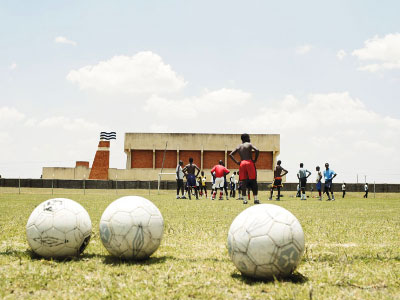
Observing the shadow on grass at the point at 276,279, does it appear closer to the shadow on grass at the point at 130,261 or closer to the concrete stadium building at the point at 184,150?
the shadow on grass at the point at 130,261

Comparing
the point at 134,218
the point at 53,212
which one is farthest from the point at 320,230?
the point at 53,212

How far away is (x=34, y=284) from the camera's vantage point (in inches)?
143

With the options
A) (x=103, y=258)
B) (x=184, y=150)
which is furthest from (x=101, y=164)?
(x=103, y=258)

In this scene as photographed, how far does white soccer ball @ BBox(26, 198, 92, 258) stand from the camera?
4.64 m

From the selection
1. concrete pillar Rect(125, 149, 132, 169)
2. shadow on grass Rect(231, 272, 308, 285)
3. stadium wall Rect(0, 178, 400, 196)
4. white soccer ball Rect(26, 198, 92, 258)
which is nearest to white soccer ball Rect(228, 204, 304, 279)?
shadow on grass Rect(231, 272, 308, 285)

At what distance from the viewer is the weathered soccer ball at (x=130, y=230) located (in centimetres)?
449

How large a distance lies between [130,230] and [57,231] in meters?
0.92

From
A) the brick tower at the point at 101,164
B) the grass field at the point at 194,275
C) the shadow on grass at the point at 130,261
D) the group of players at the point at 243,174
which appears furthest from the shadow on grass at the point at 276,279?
the brick tower at the point at 101,164

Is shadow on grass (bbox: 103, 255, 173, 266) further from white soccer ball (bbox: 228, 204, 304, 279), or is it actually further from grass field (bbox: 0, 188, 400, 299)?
white soccer ball (bbox: 228, 204, 304, 279)

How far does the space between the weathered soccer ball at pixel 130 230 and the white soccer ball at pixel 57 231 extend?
0.37 m

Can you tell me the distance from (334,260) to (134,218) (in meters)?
2.55

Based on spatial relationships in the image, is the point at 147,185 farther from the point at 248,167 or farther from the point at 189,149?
the point at 248,167

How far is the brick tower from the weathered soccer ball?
44.9m

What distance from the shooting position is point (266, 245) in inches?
145
